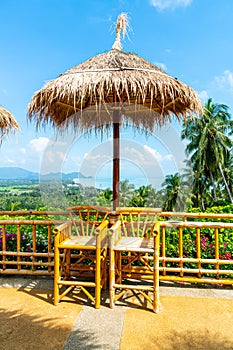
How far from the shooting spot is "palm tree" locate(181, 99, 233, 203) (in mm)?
22703

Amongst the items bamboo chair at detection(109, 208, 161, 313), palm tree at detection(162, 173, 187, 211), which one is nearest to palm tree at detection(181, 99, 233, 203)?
palm tree at detection(162, 173, 187, 211)

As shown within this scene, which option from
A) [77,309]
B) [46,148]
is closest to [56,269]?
[77,309]

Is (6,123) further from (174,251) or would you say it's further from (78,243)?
(174,251)

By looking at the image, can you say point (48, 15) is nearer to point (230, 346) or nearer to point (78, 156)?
point (78, 156)

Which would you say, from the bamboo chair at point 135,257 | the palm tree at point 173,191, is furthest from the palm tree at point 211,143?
the bamboo chair at point 135,257

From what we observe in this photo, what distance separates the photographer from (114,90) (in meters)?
2.83

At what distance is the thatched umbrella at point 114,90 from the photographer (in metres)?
2.65

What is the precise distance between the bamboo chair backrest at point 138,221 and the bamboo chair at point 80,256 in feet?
0.76

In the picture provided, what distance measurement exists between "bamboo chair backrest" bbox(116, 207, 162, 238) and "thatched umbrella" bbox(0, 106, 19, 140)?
198cm

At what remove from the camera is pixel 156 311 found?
2.33 metres

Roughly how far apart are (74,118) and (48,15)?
3716 mm

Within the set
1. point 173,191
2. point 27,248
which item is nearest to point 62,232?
point 27,248

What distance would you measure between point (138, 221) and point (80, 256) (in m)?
0.76

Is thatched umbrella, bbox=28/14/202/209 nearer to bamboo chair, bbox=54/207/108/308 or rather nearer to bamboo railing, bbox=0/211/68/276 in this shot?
bamboo chair, bbox=54/207/108/308
